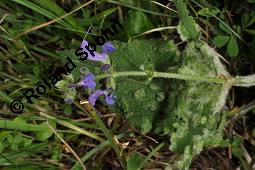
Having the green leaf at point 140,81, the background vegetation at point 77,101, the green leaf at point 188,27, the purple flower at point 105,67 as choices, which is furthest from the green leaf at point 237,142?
the purple flower at point 105,67

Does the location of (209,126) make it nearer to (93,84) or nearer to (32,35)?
(93,84)

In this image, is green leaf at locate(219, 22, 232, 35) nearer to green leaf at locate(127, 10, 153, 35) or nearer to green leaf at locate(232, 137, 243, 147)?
green leaf at locate(127, 10, 153, 35)

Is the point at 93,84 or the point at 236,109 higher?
the point at 93,84

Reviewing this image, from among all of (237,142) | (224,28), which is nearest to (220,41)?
(224,28)

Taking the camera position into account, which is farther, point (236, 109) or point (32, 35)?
point (32, 35)

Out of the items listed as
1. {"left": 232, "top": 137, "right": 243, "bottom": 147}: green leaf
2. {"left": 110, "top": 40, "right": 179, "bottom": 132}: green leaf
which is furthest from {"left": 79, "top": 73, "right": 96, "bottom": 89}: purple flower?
{"left": 232, "top": 137, "right": 243, "bottom": 147}: green leaf

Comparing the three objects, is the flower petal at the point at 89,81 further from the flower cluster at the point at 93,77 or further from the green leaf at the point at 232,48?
the green leaf at the point at 232,48

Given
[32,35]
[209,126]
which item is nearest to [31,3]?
[32,35]
